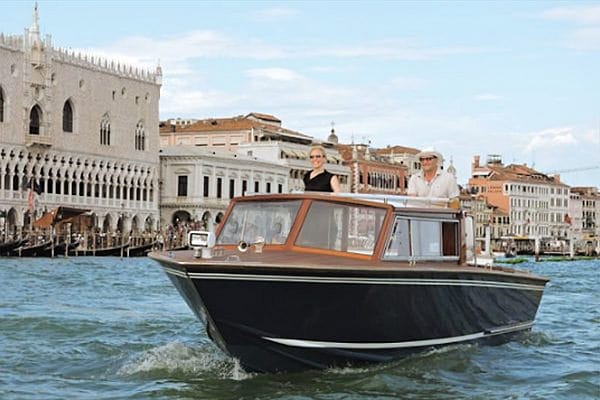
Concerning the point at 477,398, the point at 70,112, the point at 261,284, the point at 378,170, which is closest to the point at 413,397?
the point at 477,398

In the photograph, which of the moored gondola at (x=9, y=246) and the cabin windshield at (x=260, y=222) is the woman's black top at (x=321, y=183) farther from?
the moored gondola at (x=9, y=246)

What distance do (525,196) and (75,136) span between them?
47203 mm

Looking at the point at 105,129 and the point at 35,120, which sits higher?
the point at 105,129

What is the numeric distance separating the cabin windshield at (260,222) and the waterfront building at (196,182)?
4734cm

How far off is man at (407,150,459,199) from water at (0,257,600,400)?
112 cm

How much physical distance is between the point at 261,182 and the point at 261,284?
175 ft

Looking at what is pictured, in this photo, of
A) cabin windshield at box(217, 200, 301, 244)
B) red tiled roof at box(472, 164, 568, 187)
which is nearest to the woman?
cabin windshield at box(217, 200, 301, 244)

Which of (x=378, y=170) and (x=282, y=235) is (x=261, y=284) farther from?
(x=378, y=170)

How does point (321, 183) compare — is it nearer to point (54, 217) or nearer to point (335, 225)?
point (335, 225)

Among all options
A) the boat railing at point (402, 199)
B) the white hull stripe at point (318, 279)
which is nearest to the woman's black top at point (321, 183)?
the boat railing at point (402, 199)

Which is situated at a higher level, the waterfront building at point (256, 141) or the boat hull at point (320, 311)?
the waterfront building at point (256, 141)

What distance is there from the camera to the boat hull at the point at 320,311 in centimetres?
766

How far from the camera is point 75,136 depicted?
2016 inches

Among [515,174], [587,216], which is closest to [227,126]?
[515,174]
